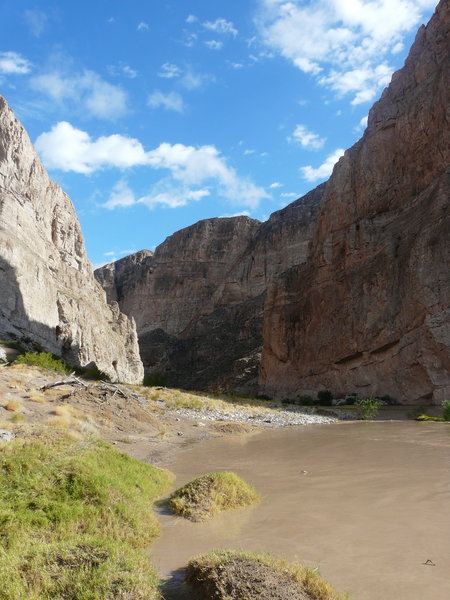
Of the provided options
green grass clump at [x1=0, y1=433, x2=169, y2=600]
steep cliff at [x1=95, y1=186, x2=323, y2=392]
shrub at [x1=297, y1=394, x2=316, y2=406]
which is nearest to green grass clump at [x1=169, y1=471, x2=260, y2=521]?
green grass clump at [x1=0, y1=433, x2=169, y2=600]

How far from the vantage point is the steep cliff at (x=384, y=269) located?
124 ft

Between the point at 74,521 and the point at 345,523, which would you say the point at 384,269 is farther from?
the point at 74,521

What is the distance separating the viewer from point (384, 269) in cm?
4434

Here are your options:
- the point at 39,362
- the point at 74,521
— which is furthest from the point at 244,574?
the point at 39,362

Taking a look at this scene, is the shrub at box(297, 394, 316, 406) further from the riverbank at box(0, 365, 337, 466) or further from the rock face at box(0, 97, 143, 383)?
the rock face at box(0, 97, 143, 383)

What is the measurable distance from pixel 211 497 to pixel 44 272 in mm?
42632

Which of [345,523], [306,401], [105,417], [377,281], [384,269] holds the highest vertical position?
[384,269]

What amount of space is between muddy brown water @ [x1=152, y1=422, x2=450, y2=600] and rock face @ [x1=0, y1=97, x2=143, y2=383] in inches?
1197

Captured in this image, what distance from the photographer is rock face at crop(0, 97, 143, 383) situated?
128 feet

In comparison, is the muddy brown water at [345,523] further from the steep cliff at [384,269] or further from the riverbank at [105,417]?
the steep cliff at [384,269]

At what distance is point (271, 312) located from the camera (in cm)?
6275

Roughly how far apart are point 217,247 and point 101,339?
6685cm

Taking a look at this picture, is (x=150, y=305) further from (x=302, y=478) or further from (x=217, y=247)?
(x=302, y=478)

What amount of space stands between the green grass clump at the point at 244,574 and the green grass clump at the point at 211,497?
2.53 m
